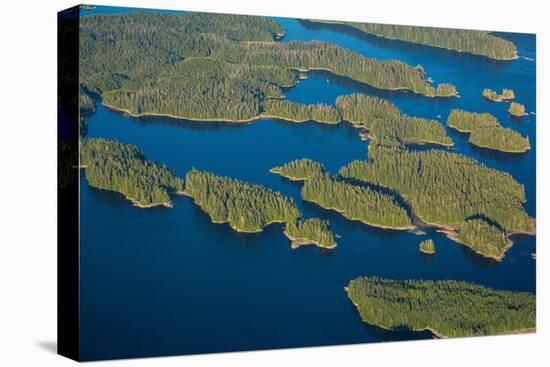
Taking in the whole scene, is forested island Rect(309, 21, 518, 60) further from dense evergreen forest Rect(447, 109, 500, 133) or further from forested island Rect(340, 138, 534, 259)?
forested island Rect(340, 138, 534, 259)

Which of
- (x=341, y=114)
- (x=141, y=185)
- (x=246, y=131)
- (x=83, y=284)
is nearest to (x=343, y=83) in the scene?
(x=341, y=114)

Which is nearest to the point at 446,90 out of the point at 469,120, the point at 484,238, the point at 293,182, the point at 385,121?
the point at 469,120

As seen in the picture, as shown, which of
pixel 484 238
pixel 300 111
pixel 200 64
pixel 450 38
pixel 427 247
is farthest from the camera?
pixel 450 38

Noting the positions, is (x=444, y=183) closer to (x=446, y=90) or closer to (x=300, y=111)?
(x=446, y=90)

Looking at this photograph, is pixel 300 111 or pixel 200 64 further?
pixel 300 111

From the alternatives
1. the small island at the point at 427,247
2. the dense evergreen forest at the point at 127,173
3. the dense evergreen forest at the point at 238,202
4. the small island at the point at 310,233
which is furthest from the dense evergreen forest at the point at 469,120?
the dense evergreen forest at the point at 127,173

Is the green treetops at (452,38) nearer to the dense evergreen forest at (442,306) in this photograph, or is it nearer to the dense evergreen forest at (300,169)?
the dense evergreen forest at (300,169)

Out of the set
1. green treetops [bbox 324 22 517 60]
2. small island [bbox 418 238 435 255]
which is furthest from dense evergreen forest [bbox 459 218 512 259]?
green treetops [bbox 324 22 517 60]
